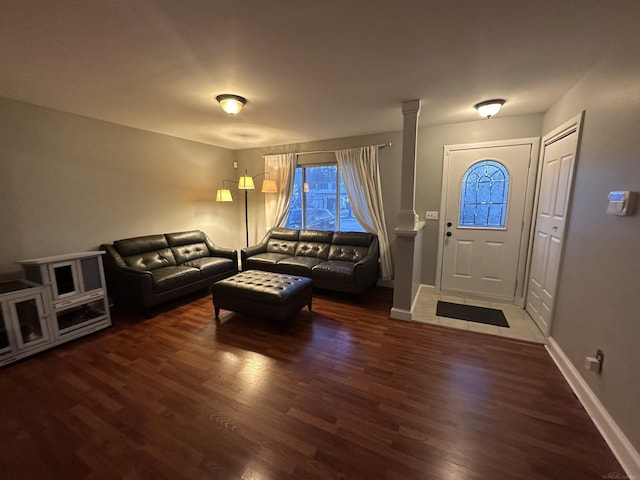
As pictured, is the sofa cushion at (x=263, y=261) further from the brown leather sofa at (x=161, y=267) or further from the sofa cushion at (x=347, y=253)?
the sofa cushion at (x=347, y=253)

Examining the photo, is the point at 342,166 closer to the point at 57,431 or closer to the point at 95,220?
the point at 95,220

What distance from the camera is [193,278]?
11.6 ft

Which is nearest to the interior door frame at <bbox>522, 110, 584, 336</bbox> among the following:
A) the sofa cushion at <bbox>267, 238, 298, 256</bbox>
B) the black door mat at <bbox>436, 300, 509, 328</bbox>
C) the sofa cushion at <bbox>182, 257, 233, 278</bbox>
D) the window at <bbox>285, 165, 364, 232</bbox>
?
the black door mat at <bbox>436, 300, 509, 328</bbox>

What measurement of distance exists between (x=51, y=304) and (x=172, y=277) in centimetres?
108

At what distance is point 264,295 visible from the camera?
8.96 ft

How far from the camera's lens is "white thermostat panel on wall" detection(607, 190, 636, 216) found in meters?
1.50

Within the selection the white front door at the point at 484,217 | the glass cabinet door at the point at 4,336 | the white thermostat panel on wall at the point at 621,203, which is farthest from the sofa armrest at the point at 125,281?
the white thermostat panel on wall at the point at 621,203

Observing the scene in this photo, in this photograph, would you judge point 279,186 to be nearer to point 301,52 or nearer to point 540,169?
point 301,52

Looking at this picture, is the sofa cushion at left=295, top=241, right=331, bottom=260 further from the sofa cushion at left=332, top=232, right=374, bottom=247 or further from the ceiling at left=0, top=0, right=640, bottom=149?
the ceiling at left=0, top=0, right=640, bottom=149

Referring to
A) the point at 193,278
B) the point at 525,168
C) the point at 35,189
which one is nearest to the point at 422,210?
the point at 525,168

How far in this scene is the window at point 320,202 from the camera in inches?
179

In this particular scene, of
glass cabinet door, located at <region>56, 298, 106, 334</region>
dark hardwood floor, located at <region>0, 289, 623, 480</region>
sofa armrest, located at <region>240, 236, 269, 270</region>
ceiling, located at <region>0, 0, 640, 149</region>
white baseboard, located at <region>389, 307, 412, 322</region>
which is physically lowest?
dark hardwood floor, located at <region>0, 289, 623, 480</region>

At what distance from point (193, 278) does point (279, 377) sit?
2125 millimetres

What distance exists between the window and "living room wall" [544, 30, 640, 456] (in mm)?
2761
